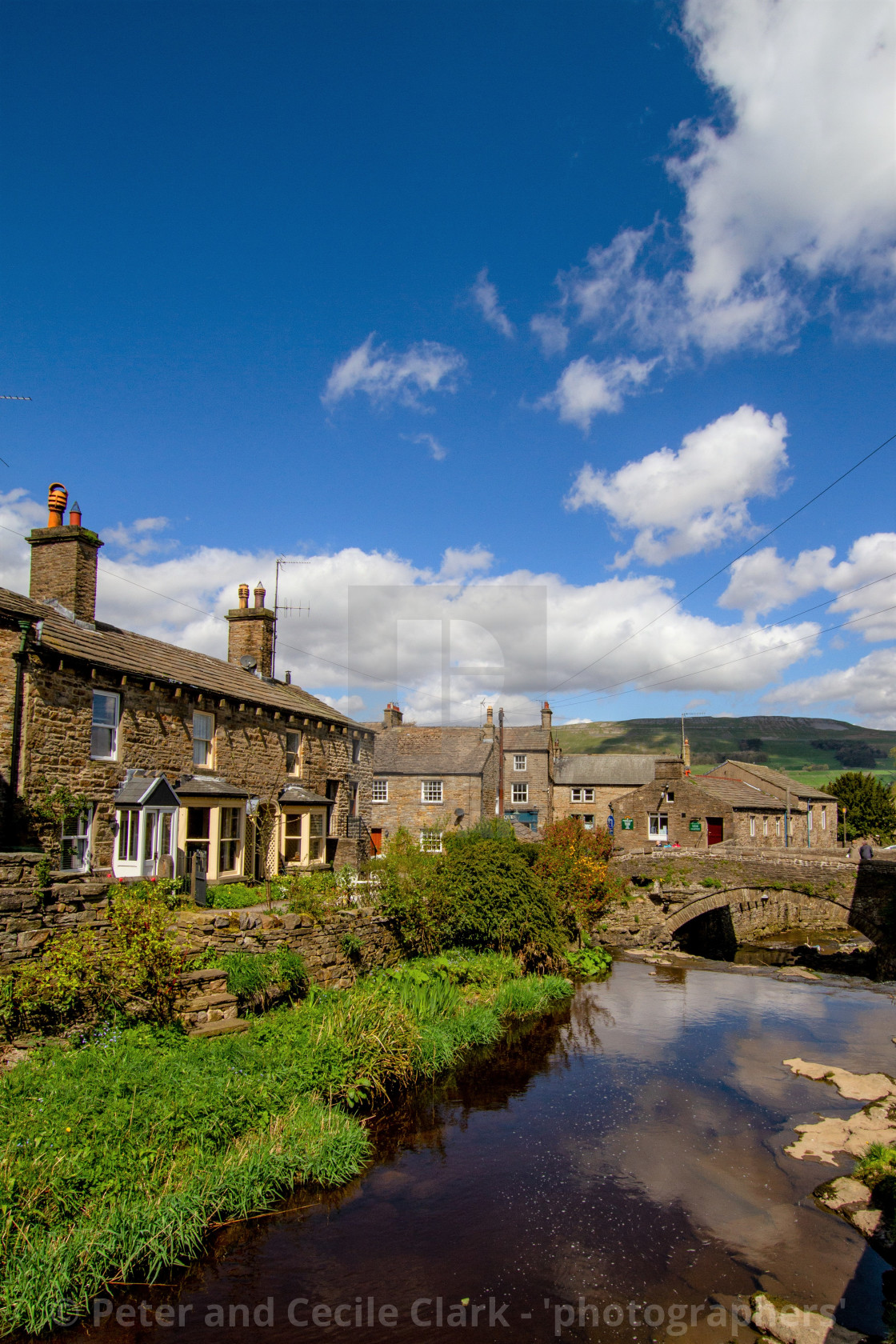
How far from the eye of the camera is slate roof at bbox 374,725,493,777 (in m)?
47.1

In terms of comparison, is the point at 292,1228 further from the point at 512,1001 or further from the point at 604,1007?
the point at 604,1007

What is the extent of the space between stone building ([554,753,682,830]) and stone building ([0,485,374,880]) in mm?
32451

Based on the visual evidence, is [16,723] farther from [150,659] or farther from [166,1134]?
[166,1134]

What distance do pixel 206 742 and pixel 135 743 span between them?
3.17m

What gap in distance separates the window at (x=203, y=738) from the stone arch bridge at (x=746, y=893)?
17968 millimetres

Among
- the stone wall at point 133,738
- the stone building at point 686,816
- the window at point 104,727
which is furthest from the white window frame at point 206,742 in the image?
the stone building at point 686,816

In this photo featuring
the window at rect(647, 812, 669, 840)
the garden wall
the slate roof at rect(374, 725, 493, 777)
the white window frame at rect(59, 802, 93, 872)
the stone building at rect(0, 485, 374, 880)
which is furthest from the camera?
the slate roof at rect(374, 725, 493, 777)

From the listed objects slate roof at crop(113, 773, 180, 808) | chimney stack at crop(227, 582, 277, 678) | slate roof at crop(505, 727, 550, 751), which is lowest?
slate roof at crop(113, 773, 180, 808)

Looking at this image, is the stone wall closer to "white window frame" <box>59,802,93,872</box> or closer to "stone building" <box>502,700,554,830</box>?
"white window frame" <box>59,802,93,872</box>

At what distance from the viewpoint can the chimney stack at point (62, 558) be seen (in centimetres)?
1900

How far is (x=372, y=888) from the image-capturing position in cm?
1919

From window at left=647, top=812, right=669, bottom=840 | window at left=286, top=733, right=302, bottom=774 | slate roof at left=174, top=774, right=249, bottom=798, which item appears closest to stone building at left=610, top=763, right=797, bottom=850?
window at left=647, top=812, right=669, bottom=840

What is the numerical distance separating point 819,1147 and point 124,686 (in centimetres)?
1757

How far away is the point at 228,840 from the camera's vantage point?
21.5m
